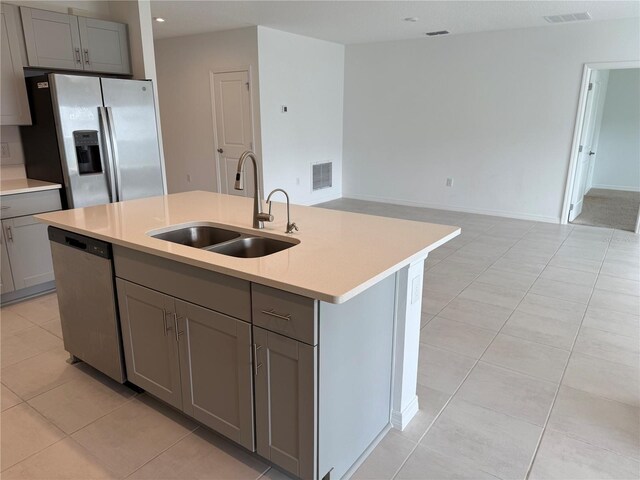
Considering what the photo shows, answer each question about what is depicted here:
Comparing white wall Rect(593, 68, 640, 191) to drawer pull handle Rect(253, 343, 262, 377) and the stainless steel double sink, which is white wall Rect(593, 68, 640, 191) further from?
drawer pull handle Rect(253, 343, 262, 377)

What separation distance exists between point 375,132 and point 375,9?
2667 millimetres

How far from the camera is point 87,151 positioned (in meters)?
3.68

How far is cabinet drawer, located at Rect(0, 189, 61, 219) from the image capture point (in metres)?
3.34

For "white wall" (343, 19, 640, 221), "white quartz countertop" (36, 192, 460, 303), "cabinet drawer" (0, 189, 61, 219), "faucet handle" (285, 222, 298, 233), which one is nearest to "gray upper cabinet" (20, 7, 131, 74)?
"cabinet drawer" (0, 189, 61, 219)

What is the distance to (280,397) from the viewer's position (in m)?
1.66

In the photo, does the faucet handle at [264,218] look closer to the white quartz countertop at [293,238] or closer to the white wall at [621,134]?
the white quartz countertop at [293,238]

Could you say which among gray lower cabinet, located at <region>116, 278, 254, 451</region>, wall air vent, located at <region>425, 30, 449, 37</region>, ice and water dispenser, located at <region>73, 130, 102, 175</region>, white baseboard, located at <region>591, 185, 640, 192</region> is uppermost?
wall air vent, located at <region>425, 30, 449, 37</region>

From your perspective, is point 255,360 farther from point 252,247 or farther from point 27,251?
point 27,251

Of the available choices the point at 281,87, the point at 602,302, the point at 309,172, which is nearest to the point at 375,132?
the point at 309,172

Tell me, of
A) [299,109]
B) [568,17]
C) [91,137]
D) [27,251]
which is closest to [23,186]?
[27,251]

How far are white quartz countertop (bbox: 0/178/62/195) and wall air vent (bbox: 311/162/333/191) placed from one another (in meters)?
4.14

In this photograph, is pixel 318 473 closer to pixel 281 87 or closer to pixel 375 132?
pixel 281 87

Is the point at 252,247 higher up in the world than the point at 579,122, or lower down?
lower down

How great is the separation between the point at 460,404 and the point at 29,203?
3.38m
